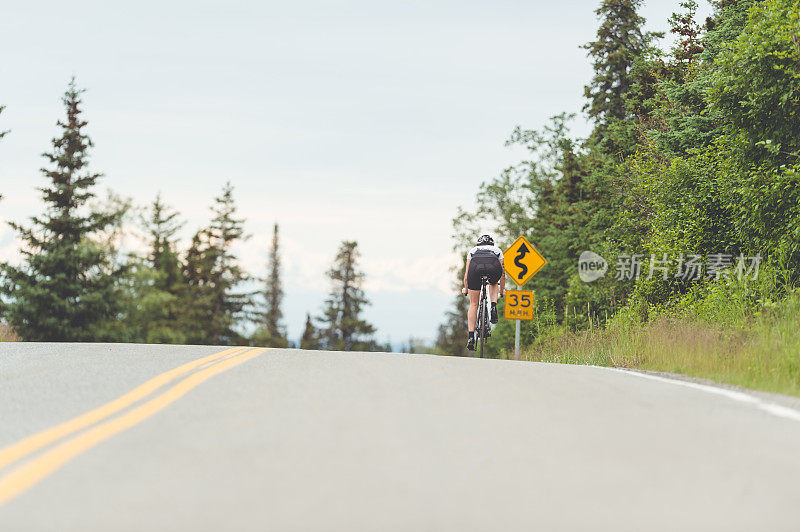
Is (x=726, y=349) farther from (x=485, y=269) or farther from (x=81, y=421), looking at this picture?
(x=81, y=421)

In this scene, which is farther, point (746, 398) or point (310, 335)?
point (310, 335)

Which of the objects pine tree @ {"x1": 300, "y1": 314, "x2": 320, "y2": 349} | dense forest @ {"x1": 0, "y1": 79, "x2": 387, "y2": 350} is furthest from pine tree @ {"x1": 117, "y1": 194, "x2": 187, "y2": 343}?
pine tree @ {"x1": 300, "y1": 314, "x2": 320, "y2": 349}

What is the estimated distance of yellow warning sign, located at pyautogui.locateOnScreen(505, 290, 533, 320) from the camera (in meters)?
19.0

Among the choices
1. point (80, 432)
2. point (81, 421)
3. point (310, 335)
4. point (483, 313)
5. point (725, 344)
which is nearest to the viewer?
point (80, 432)

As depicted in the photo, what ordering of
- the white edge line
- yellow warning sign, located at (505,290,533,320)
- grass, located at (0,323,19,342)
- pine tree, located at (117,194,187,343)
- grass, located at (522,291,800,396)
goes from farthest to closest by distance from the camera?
pine tree, located at (117,194,187,343), grass, located at (0,323,19,342), yellow warning sign, located at (505,290,533,320), grass, located at (522,291,800,396), the white edge line

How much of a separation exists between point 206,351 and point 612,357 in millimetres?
6108

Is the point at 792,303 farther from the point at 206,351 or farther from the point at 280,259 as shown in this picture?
the point at 280,259

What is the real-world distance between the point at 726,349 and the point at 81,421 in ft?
24.2

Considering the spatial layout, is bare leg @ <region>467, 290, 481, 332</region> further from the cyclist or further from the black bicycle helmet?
the black bicycle helmet

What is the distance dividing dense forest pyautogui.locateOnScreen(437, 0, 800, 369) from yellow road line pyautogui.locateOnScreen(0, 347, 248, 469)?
7.77 metres

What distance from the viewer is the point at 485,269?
1420 centimetres

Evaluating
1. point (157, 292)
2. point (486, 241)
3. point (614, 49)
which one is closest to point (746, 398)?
point (486, 241)

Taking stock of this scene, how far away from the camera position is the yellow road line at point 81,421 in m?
5.01

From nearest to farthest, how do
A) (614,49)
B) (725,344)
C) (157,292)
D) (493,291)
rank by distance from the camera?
1. (725,344)
2. (493,291)
3. (614,49)
4. (157,292)
